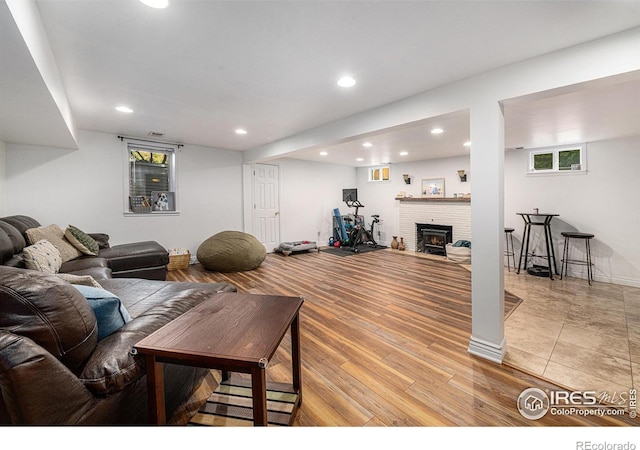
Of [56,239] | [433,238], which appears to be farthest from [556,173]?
[56,239]

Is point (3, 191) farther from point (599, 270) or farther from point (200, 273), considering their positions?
point (599, 270)

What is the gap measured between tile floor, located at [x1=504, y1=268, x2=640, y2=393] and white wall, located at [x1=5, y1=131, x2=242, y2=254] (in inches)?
201

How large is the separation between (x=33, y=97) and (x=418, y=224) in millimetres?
6829

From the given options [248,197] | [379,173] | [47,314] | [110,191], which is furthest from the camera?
[379,173]

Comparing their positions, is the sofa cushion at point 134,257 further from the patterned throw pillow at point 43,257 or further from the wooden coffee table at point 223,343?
the wooden coffee table at point 223,343

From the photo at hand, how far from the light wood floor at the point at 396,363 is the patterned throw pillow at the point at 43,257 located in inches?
78.2

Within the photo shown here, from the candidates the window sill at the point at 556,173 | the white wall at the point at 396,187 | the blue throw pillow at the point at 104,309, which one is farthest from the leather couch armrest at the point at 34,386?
the white wall at the point at 396,187

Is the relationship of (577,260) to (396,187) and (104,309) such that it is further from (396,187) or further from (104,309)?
(104,309)

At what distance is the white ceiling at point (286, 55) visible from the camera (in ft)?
4.91

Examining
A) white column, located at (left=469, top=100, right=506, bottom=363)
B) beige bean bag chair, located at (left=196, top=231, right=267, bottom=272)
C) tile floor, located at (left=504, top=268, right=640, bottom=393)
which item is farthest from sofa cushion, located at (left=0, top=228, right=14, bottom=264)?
tile floor, located at (left=504, top=268, right=640, bottom=393)

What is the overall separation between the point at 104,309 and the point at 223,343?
64 centimetres

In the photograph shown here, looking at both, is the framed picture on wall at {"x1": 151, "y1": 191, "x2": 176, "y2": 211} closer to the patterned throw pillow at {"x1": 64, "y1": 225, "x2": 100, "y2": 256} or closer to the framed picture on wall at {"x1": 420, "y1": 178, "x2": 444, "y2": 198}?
the patterned throw pillow at {"x1": 64, "y1": 225, "x2": 100, "y2": 256}

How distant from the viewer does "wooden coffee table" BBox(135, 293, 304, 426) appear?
989 millimetres

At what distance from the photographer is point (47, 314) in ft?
3.15
